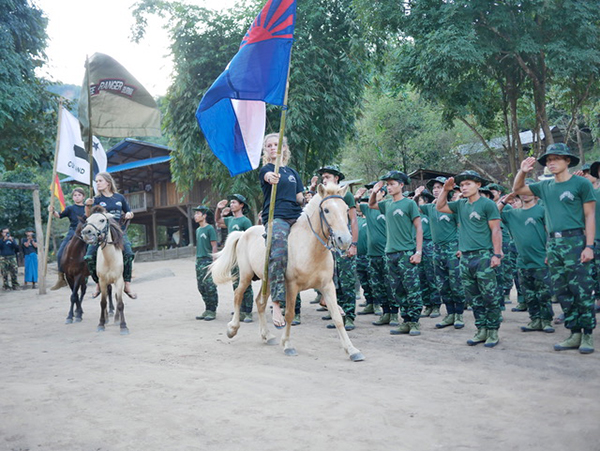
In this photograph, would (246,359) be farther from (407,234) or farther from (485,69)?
(485,69)

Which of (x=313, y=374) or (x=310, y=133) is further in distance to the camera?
(x=310, y=133)

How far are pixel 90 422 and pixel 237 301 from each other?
3.57 meters

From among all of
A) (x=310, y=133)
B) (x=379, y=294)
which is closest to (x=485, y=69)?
(x=310, y=133)

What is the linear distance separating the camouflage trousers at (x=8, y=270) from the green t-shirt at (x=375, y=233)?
15.2 metres

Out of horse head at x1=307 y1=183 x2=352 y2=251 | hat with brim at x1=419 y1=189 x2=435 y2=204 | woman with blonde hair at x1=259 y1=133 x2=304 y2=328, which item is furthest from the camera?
hat with brim at x1=419 y1=189 x2=435 y2=204

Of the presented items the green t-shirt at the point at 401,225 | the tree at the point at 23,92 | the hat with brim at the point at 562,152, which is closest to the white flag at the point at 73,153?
the tree at the point at 23,92

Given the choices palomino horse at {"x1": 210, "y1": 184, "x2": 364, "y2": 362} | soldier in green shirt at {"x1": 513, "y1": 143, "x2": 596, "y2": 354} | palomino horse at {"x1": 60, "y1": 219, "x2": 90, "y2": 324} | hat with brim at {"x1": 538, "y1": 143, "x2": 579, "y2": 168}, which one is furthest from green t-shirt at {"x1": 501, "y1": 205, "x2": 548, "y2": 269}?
palomino horse at {"x1": 60, "y1": 219, "x2": 90, "y2": 324}

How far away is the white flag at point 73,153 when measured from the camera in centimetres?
1266

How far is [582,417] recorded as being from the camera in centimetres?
368

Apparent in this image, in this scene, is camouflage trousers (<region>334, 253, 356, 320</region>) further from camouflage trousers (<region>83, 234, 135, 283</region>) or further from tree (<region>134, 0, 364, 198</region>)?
tree (<region>134, 0, 364, 198</region>)

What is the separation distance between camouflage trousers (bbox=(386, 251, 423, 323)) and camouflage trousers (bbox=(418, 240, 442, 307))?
5.95ft

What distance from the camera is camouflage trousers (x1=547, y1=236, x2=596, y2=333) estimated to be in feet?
18.4

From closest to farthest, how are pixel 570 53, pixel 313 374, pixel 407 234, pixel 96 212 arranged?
pixel 313 374, pixel 407 234, pixel 96 212, pixel 570 53

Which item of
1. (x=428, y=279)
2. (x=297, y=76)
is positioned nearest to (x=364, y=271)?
(x=428, y=279)
